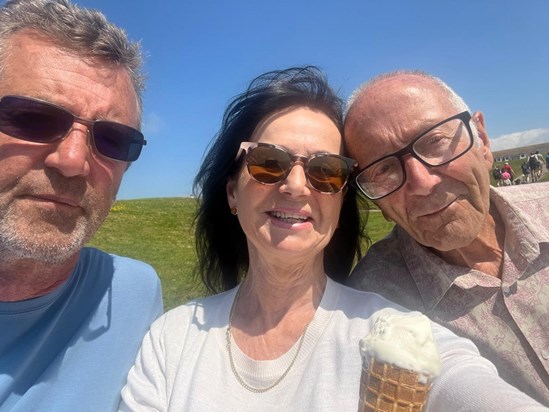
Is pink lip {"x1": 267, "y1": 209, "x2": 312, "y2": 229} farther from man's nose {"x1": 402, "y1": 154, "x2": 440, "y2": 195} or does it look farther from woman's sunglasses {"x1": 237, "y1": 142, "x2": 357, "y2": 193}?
man's nose {"x1": 402, "y1": 154, "x2": 440, "y2": 195}

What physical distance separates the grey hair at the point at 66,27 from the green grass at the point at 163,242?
5.52 metres

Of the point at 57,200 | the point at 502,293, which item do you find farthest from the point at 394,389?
the point at 57,200

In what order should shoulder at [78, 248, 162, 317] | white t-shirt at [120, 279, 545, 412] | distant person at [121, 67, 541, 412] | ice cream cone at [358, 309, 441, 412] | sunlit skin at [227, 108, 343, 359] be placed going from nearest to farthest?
1. ice cream cone at [358, 309, 441, 412]
2. white t-shirt at [120, 279, 545, 412]
3. distant person at [121, 67, 541, 412]
4. sunlit skin at [227, 108, 343, 359]
5. shoulder at [78, 248, 162, 317]

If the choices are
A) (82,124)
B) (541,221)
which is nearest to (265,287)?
(82,124)

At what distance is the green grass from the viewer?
994 cm

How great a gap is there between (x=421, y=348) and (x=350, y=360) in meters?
0.72

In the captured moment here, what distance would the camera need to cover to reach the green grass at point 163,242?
32.6ft

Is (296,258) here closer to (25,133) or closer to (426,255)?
(426,255)

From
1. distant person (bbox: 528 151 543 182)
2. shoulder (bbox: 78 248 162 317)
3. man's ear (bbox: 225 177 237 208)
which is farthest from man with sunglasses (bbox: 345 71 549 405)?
distant person (bbox: 528 151 543 182)

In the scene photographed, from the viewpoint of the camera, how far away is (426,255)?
2.94 metres

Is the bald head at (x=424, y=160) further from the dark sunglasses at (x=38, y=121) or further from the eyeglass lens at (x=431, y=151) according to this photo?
the dark sunglasses at (x=38, y=121)

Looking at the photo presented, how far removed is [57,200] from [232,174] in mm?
1144

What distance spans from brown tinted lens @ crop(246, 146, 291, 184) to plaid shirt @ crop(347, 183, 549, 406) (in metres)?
1.15

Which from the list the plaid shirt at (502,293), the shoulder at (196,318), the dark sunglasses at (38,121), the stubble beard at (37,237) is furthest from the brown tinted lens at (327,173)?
the stubble beard at (37,237)
